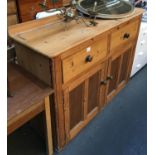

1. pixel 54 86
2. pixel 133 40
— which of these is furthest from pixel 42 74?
pixel 133 40

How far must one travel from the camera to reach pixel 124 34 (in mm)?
1589

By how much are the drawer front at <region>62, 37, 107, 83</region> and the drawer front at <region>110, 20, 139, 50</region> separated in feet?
0.41

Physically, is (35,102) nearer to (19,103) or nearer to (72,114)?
(19,103)

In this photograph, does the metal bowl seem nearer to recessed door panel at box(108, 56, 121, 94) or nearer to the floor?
recessed door panel at box(108, 56, 121, 94)

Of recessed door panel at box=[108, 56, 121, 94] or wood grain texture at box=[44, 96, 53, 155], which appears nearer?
wood grain texture at box=[44, 96, 53, 155]

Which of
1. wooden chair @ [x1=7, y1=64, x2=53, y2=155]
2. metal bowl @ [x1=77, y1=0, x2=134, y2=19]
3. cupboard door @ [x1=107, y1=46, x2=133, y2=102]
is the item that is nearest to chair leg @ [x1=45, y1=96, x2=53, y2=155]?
wooden chair @ [x1=7, y1=64, x2=53, y2=155]

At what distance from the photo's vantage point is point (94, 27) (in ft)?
4.37

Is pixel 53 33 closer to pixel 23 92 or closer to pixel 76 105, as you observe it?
pixel 23 92

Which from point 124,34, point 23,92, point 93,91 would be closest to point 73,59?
point 23,92

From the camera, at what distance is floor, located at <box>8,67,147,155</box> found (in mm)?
1468

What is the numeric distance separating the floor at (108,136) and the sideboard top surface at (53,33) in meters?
0.82

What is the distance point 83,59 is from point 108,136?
2.44ft

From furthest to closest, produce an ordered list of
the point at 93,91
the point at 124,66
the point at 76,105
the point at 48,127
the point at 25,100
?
1. the point at 124,66
2. the point at 93,91
3. the point at 76,105
4. the point at 48,127
5. the point at 25,100

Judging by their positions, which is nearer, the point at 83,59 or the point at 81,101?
the point at 83,59
